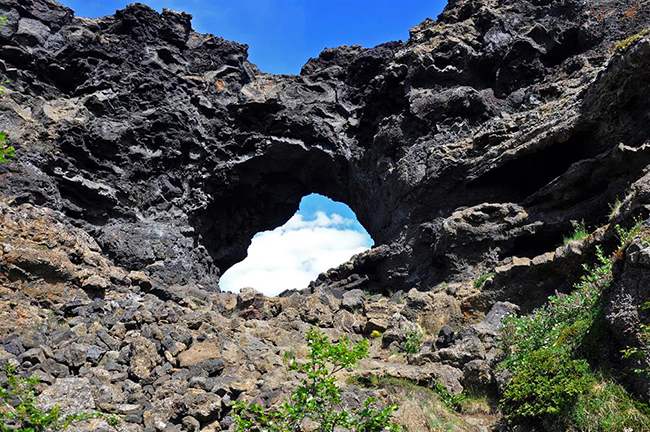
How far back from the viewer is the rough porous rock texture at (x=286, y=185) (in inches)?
358

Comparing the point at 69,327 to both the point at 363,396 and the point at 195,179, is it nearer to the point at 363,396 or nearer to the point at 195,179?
the point at 363,396

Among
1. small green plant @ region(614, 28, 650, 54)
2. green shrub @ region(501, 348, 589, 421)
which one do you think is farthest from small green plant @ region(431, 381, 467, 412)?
small green plant @ region(614, 28, 650, 54)

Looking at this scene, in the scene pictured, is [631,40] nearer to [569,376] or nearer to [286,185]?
[569,376]

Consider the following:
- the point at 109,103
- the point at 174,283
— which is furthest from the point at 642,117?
the point at 109,103

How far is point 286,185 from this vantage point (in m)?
27.9

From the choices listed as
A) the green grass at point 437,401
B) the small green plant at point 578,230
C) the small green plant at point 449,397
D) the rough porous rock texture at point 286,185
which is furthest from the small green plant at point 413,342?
the small green plant at point 578,230

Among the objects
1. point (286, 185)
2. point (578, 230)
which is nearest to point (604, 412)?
point (578, 230)

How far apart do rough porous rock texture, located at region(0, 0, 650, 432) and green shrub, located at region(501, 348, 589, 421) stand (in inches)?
28.8

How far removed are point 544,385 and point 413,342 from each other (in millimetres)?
5385

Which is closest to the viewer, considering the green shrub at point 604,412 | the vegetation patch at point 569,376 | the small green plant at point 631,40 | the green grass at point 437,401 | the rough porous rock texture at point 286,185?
the green shrub at point 604,412

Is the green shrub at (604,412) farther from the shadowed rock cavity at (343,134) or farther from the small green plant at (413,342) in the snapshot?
the shadowed rock cavity at (343,134)

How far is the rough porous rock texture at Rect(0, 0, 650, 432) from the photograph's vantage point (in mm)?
9102

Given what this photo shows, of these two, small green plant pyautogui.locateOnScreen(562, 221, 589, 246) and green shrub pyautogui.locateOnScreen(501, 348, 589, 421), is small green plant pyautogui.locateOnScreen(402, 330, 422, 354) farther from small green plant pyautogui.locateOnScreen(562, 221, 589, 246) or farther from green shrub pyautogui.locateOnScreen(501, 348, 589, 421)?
small green plant pyautogui.locateOnScreen(562, 221, 589, 246)

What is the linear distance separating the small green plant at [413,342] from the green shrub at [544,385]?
4.13 m
